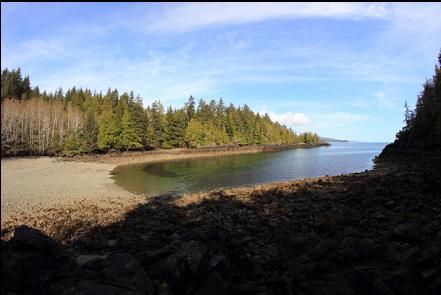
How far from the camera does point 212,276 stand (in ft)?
Answer: 28.8

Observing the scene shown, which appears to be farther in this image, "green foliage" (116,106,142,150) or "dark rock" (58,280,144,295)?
"green foliage" (116,106,142,150)

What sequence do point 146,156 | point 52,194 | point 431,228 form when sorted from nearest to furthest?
point 431,228
point 52,194
point 146,156

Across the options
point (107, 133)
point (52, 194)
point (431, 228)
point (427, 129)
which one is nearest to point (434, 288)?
point (431, 228)

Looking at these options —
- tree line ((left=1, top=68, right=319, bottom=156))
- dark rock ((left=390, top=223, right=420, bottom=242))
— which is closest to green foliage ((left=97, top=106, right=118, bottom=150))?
tree line ((left=1, top=68, right=319, bottom=156))

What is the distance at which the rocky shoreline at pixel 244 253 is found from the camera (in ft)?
27.2

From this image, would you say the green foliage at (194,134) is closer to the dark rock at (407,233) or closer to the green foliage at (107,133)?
the green foliage at (107,133)

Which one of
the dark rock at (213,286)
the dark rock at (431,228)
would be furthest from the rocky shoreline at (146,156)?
the dark rock at (213,286)

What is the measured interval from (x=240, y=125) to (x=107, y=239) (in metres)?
129

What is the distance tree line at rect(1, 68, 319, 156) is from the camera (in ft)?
216

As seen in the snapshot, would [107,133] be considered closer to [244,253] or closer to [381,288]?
[244,253]

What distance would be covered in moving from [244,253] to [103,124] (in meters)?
80.0

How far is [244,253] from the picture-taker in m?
11.9

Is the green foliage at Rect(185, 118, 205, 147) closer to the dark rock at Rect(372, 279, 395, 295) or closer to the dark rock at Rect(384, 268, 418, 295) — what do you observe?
the dark rock at Rect(384, 268, 418, 295)

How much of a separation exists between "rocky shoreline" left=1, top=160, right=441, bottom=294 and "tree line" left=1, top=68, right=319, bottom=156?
28.8 metres
